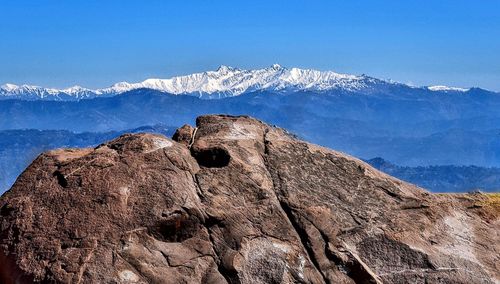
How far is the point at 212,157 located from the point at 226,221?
8.84 feet

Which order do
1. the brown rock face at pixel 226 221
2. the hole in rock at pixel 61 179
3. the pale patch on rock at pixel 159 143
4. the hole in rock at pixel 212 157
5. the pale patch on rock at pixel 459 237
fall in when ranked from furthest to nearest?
the hole in rock at pixel 212 157 → the pale patch on rock at pixel 159 143 → the pale patch on rock at pixel 459 237 → the hole in rock at pixel 61 179 → the brown rock face at pixel 226 221

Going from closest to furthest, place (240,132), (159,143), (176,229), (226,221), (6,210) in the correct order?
(176,229), (6,210), (226,221), (159,143), (240,132)

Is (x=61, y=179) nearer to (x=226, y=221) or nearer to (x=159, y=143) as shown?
(x=159, y=143)

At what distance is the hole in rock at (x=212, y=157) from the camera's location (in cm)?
2044

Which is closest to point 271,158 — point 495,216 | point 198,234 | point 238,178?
point 238,178

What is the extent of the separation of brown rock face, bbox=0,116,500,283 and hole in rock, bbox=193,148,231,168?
3 cm

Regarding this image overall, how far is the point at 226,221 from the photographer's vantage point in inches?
733

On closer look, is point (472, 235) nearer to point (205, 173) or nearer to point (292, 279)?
point (292, 279)

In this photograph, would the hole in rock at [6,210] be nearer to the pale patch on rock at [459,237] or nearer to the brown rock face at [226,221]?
the brown rock face at [226,221]

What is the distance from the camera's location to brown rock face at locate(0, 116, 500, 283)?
17.3 metres

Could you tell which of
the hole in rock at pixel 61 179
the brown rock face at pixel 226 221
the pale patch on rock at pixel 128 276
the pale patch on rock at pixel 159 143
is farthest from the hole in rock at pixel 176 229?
the hole in rock at pixel 61 179

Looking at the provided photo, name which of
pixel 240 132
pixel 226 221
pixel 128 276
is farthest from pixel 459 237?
pixel 128 276

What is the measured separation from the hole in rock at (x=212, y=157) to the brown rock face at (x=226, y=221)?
0.03 metres

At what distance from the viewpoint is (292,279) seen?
704 inches
